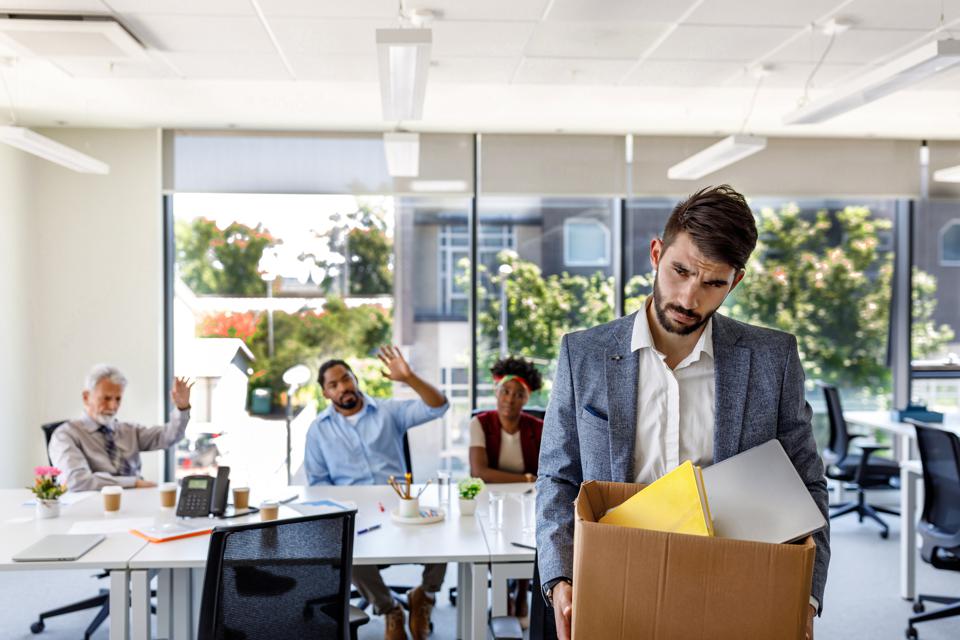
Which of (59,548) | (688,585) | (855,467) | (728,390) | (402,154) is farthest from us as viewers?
(402,154)

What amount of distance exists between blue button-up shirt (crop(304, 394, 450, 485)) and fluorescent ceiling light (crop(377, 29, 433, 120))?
151cm

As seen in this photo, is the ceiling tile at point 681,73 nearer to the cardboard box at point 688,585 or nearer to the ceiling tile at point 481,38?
the ceiling tile at point 481,38

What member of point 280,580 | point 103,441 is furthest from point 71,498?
point 280,580

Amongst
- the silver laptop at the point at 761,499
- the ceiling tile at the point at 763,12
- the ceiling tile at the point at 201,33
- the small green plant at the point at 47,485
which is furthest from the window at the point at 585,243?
the silver laptop at the point at 761,499

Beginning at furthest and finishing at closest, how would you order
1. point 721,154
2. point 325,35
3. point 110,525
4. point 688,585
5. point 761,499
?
point 721,154
point 325,35
point 110,525
point 761,499
point 688,585

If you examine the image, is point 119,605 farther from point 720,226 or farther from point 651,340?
point 720,226

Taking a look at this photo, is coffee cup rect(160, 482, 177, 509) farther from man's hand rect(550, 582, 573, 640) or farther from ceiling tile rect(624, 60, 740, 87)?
ceiling tile rect(624, 60, 740, 87)

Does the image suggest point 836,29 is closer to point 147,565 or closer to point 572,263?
point 572,263

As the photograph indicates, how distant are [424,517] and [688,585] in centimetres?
236

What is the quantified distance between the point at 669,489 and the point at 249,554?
1.46 m

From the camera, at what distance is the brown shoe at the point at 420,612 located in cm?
386

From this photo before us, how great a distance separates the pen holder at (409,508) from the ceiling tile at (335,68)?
2.42 m

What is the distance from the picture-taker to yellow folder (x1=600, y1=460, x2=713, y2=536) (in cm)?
121

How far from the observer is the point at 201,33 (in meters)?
4.13
